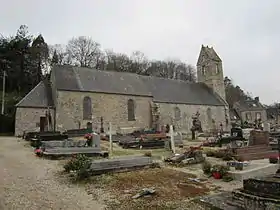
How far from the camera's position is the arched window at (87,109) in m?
29.1

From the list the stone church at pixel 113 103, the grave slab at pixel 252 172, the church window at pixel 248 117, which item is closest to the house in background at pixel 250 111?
the church window at pixel 248 117

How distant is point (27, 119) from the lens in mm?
26812

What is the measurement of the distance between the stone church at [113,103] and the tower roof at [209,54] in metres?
5.61

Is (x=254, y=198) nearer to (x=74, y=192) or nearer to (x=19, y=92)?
(x=74, y=192)

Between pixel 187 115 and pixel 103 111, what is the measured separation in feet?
39.4

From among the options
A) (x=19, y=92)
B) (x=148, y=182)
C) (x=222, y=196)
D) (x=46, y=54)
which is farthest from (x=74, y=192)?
(x=46, y=54)

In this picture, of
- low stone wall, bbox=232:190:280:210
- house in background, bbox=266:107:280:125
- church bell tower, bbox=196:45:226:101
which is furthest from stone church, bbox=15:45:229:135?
house in background, bbox=266:107:280:125

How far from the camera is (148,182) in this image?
7793 millimetres

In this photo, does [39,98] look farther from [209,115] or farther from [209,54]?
[209,54]

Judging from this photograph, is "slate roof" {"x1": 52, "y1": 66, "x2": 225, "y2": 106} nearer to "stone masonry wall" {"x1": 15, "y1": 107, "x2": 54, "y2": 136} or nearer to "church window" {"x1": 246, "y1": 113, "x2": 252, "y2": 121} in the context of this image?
"stone masonry wall" {"x1": 15, "y1": 107, "x2": 54, "y2": 136}

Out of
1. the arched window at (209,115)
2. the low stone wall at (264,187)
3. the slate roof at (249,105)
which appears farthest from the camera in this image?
the slate roof at (249,105)

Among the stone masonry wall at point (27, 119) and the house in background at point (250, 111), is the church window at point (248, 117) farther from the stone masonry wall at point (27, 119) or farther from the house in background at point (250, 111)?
the stone masonry wall at point (27, 119)

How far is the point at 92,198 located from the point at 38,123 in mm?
22803

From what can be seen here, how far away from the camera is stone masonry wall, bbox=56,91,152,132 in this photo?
27.6m
